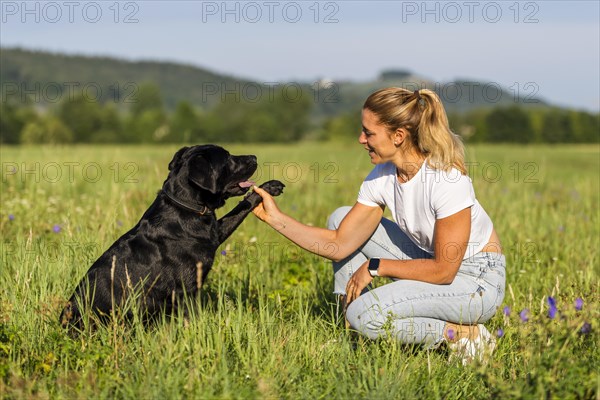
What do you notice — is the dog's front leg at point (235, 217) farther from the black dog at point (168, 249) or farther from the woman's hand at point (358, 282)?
the woman's hand at point (358, 282)

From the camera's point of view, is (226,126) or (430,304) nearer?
(430,304)

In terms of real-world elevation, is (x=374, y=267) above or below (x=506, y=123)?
below

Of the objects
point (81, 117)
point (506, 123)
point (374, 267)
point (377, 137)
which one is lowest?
point (374, 267)

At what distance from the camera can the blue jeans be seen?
377cm

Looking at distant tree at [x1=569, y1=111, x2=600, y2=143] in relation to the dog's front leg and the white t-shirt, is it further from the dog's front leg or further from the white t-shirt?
the dog's front leg

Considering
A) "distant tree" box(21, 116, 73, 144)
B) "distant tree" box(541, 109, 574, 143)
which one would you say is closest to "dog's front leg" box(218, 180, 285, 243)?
"distant tree" box(21, 116, 73, 144)

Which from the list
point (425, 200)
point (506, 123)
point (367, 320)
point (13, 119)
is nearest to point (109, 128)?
point (13, 119)

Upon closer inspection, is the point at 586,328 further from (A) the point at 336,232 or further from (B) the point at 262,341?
(A) the point at 336,232

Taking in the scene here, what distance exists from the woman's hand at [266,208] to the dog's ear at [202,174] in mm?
351

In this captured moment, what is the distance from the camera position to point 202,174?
398cm

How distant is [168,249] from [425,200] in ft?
5.32

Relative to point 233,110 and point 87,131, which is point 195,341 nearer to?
point 87,131

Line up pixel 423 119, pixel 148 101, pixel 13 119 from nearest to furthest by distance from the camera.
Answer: pixel 423 119 → pixel 13 119 → pixel 148 101

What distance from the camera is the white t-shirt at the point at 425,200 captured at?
149 inches
